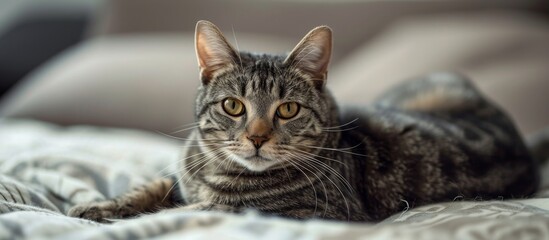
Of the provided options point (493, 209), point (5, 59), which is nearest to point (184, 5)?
point (5, 59)

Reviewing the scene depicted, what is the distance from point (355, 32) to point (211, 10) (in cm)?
83

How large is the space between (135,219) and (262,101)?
0.37m

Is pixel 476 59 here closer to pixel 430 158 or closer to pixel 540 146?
pixel 540 146

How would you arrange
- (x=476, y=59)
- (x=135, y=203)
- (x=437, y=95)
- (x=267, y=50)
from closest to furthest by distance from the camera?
(x=135, y=203)
(x=437, y=95)
(x=476, y=59)
(x=267, y=50)

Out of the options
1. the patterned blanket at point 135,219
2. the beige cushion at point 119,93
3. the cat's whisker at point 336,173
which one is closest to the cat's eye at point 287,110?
the cat's whisker at point 336,173

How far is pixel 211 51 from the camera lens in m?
1.26

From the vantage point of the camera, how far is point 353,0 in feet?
9.78

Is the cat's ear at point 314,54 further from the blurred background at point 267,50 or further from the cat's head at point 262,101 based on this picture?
the blurred background at point 267,50

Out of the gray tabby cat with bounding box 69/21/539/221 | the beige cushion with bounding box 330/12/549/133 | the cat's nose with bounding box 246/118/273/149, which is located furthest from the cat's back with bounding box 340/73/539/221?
the beige cushion with bounding box 330/12/549/133

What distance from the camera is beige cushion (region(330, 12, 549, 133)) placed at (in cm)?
189

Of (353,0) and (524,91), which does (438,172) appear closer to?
(524,91)

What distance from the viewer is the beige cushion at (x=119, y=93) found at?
7.65 ft

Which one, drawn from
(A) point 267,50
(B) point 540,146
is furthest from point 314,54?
(A) point 267,50

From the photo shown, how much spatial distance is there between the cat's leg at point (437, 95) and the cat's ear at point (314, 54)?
0.41 metres
